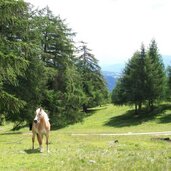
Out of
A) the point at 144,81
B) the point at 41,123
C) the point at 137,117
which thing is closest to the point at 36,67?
the point at 41,123

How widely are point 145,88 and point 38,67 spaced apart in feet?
107

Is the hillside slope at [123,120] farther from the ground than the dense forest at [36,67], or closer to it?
closer to it

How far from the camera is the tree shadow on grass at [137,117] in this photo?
67.4 meters

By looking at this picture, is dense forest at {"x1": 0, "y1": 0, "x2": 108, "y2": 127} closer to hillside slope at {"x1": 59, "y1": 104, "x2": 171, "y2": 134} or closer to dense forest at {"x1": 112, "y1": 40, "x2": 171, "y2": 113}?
hillside slope at {"x1": 59, "y1": 104, "x2": 171, "y2": 134}

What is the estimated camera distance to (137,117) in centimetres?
7188

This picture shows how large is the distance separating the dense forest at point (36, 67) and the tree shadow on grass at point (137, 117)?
61.6ft

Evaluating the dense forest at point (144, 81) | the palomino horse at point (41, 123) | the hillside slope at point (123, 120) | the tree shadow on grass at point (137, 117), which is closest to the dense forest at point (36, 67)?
the palomino horse at point (41, 123)

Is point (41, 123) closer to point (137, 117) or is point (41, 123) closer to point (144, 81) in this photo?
point (144, 81)

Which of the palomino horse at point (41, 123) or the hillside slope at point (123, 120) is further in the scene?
the hillside slope at point (123, 120)

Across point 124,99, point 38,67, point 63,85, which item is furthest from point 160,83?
point 38,67

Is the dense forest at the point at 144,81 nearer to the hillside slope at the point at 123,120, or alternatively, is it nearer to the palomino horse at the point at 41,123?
the hillside slope at the point at 123,120

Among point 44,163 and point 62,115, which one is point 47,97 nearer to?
point 62,115

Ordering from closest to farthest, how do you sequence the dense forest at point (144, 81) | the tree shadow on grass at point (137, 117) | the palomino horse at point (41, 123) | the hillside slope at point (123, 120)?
the palomino horse at point (41, 123) < the hillside slope at point (123, 120) < the tree shadow on grass at point (137, 117) < the dense forest at point (144, 81)

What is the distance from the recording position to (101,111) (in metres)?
87.5
